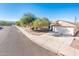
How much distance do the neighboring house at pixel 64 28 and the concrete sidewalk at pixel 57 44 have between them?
0.29 m

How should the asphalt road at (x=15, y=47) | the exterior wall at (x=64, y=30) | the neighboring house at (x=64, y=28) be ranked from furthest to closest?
the exterior wall at (x=64, y=30)
the neighboring house at (x=64, y=28)
the asphalt road at (x=15, y=47)

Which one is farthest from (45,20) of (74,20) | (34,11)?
(74,20)

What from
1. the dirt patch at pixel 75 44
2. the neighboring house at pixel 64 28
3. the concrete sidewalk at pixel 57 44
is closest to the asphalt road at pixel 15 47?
the concrete sidewalk at pixel 57 44

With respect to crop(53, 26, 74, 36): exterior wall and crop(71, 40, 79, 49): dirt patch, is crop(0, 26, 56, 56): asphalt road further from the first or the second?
crop(71, 40, 79, 49): dirt patch

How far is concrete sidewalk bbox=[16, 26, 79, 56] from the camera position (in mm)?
6732

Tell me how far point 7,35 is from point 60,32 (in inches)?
99.5

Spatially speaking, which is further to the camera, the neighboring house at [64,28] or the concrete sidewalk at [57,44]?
the neighboring house at [64,28]

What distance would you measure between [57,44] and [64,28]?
101 centimetres

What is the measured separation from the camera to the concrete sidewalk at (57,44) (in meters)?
6.73

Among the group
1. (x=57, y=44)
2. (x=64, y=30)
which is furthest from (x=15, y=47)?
(x=64, y=30)

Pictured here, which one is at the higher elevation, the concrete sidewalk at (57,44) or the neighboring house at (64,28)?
the neighboring house at (64,28)

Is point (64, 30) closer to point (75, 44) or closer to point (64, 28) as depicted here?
point (64, 28)

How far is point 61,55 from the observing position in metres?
6.45

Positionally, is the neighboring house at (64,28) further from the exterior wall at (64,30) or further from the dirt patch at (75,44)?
the dirt patch at (75,44)
